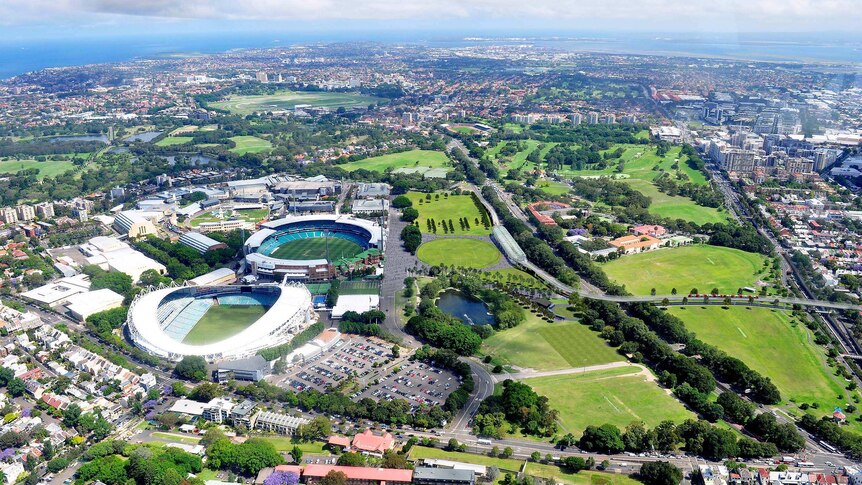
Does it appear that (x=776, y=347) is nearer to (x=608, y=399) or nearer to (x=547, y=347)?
(x=608, y=399)

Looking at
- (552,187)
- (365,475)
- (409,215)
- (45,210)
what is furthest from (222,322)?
(552,187)

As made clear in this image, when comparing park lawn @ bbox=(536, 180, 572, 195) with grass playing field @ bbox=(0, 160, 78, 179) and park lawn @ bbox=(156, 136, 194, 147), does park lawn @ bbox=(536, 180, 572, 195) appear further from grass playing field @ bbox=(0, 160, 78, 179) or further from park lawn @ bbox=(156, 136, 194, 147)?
grass playing field @ bbox=(0, 160, 78, 179)

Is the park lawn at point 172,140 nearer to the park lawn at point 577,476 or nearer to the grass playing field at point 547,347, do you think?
the grass playing field at point 547,347

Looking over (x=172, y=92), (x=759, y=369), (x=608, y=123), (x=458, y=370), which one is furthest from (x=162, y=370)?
(x=172, y=92)

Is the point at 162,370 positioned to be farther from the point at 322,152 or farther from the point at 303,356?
the point at 322,152

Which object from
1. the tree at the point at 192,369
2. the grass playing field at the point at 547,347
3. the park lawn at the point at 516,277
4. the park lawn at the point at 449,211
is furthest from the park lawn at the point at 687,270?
the tree at the point at 192,369

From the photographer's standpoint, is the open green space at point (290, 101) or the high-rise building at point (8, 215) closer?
the high-rise building at point (8, 215)
